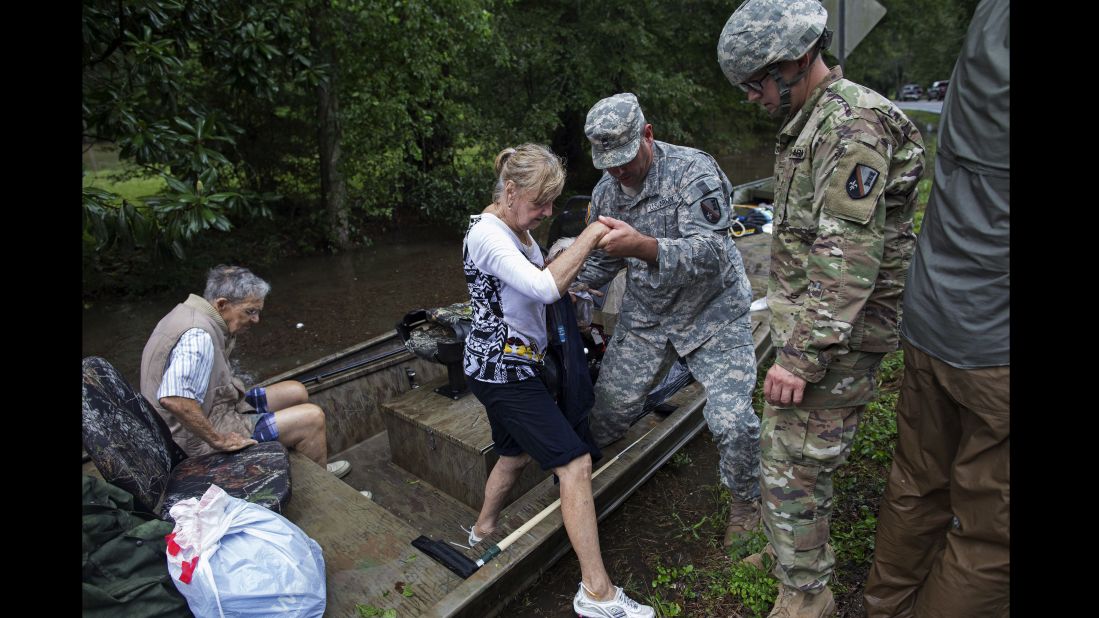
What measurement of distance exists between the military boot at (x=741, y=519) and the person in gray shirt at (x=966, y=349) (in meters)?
0.96

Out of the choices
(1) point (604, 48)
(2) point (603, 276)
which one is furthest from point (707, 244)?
(1) point (604, 48)

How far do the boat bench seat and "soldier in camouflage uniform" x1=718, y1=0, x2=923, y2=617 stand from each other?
2059 mm

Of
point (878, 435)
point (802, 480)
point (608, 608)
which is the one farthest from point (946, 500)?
point (878, 435)

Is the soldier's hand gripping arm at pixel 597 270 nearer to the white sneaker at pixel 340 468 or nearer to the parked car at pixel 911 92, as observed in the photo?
the white sneaker at pixel 340 468

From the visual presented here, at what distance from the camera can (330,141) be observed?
31.6 feet

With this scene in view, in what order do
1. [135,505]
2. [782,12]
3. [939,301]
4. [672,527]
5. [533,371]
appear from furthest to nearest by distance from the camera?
[672,527] < [533,371] < [135,505] < [782,12] < [939,301]

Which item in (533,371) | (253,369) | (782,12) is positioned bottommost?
(253,369)

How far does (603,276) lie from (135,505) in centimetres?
222

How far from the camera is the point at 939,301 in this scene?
1.83 m

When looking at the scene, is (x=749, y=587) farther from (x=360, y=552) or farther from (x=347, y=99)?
(x=347, y=99)

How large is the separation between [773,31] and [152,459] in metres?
2.88

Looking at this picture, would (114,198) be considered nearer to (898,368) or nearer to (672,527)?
(672,527)

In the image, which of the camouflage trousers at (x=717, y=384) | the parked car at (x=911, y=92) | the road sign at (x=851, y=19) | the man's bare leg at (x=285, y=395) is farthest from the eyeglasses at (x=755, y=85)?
the parked car at (x=911, y=92)

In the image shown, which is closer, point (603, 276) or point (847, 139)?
point (847, 139)
